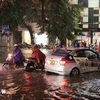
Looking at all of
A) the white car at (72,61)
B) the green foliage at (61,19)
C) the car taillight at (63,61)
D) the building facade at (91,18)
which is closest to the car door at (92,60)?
the white car at (72,61)

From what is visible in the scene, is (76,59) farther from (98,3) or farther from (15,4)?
(98,3)

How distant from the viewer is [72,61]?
14.6 meters

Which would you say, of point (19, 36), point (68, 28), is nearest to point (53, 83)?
point (68, 28)

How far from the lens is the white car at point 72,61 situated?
14375 mm

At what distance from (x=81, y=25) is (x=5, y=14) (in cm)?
3553

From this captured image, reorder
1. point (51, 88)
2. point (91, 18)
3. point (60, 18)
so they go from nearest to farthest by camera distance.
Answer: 1. point (51, 88)
2. point (60, 18)
3. point (91, 18)

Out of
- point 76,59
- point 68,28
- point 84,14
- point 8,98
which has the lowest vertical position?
point 8,98

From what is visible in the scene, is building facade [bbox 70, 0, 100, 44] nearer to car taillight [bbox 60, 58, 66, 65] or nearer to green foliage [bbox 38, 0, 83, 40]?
green foliage [bbox 38, 0, 83, 40]

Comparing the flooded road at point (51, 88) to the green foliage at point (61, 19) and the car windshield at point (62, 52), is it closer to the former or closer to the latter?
the car windshield at point (62, 52)

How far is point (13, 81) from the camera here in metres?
12.7

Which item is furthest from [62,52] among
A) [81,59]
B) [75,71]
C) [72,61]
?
[75,71]

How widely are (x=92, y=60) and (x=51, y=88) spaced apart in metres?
4.95

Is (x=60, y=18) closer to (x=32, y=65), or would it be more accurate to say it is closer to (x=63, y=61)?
(x=32, y=65)

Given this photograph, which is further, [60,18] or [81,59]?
[60,18]
